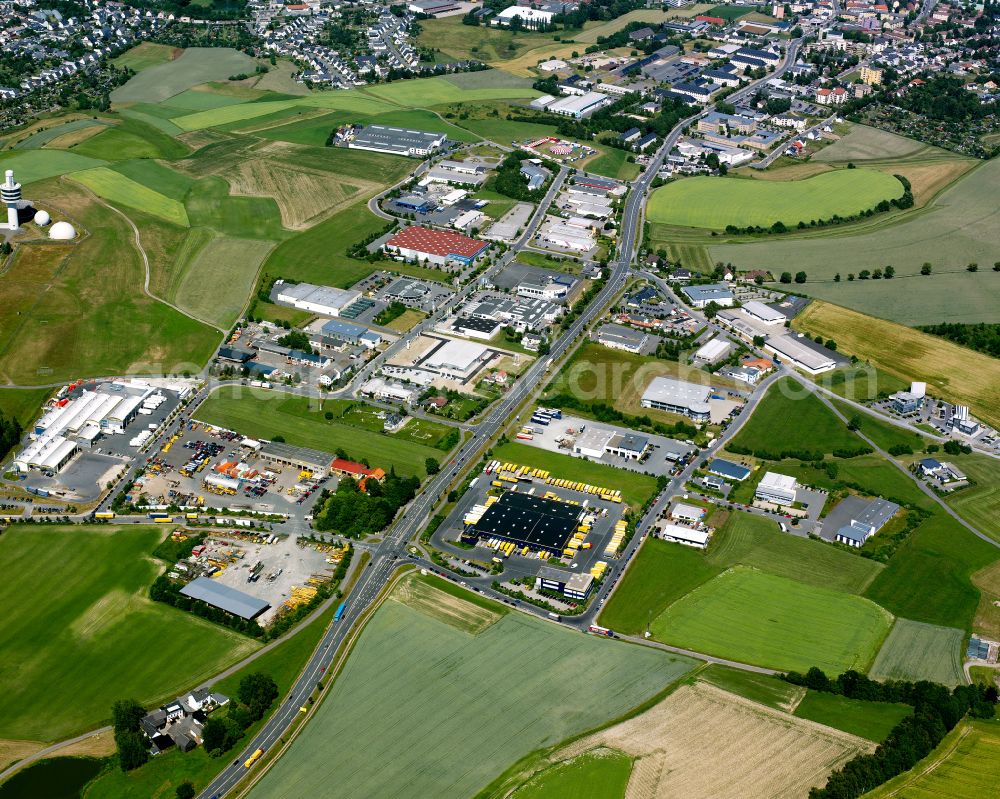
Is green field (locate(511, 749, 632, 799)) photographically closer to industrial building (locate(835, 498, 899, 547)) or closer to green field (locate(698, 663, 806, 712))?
green field (locate(698, 663, 806, 712))

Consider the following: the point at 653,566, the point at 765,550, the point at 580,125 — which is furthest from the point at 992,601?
the point at 580,125

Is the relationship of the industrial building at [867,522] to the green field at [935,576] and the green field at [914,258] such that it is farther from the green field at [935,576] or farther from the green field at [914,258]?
the green field at [914,258]

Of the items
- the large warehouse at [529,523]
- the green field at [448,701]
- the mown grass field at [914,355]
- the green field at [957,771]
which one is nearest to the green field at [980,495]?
the mown grass field at [914,355]

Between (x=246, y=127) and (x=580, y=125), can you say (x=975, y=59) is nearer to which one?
(x=580, y=125)

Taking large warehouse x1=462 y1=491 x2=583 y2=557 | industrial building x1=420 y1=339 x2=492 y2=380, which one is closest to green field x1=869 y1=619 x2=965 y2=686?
large warehouse x1=462 y1=491 x2=583 y2=557

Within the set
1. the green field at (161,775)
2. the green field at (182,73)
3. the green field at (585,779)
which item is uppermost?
the green field at (182,73)
